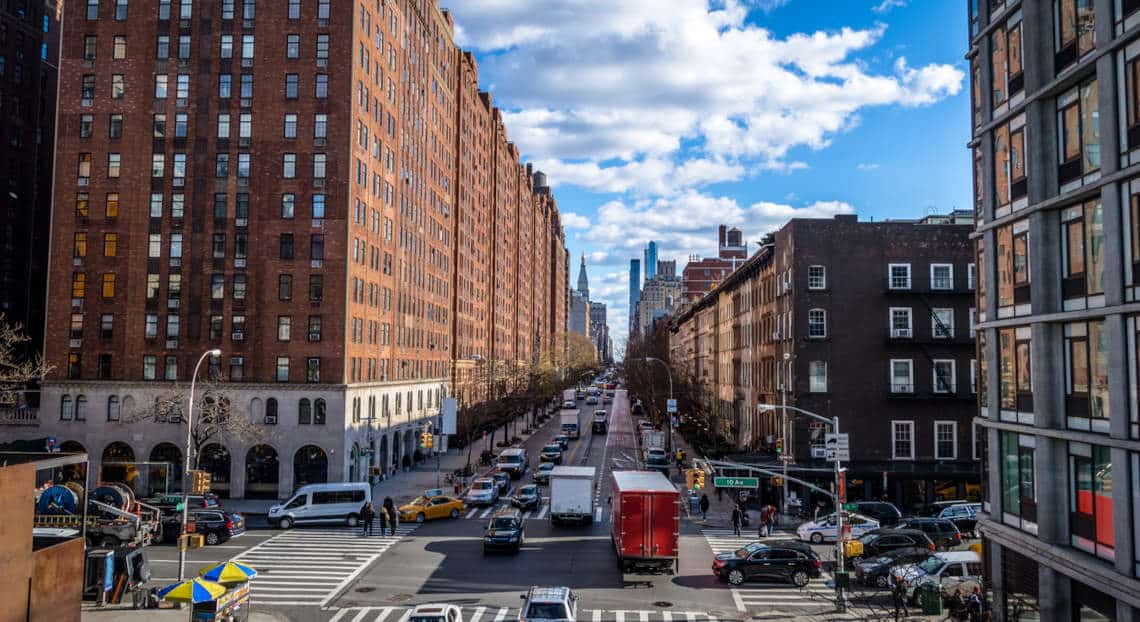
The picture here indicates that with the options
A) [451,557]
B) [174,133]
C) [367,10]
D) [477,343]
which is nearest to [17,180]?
[174,133]

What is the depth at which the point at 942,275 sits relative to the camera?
2179 inches

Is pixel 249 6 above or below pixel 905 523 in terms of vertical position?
above

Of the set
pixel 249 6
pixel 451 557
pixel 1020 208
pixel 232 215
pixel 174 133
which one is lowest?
pixel 451 557

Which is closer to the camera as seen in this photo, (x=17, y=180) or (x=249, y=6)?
(x=249, y=6)

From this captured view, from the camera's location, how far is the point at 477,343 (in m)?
122

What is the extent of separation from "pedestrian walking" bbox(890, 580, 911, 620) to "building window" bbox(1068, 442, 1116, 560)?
23.5 feet

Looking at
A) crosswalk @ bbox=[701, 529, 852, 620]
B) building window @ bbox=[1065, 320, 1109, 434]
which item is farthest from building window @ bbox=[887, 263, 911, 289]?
building window @ bbox=[1065, 320, 1109, 434]

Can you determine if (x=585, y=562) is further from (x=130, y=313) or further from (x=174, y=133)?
(x=174, y=133)

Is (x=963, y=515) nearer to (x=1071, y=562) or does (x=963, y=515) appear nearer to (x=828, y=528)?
(x=828, y=528)

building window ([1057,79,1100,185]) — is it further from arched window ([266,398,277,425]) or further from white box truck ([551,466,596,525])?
arched window ([266,398,277,425])

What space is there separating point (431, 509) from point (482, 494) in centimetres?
615

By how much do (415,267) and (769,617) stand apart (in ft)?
199

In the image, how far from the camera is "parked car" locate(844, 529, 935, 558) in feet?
123

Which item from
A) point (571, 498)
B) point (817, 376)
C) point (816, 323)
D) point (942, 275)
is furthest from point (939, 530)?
point (942, 275)
